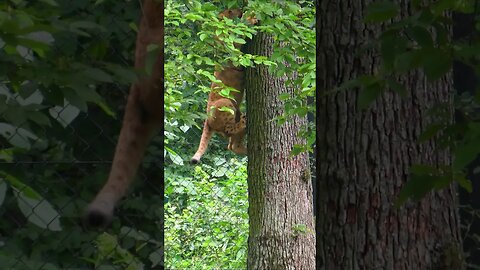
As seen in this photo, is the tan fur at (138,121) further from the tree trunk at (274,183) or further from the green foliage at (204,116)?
the tree trunk at (274,183)

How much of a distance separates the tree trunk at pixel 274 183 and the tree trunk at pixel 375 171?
204 inches

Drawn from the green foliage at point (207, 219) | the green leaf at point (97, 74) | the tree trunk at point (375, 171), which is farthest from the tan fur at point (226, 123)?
the green leaf at point (97, 74)

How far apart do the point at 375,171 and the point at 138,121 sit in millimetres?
708

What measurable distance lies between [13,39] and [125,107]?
975 millimetres

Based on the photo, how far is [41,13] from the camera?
1753mm

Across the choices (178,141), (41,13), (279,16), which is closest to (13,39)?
(41,13)

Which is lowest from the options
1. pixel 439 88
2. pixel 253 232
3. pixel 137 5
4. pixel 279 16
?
pixel 253 232

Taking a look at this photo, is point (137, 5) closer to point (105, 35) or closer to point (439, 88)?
point (105, 35)

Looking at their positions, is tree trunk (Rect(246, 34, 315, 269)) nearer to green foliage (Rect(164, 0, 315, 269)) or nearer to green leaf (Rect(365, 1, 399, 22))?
green foliage (Rect(164, 0, 315, 269))

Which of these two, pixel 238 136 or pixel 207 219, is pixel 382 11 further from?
pixel 207 219

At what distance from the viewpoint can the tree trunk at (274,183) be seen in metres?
7.91

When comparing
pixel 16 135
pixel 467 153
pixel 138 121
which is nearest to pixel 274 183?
pixel 138 121

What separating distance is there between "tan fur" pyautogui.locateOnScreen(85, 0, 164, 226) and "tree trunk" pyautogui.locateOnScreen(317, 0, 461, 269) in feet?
1.79

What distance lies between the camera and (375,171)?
265cm
